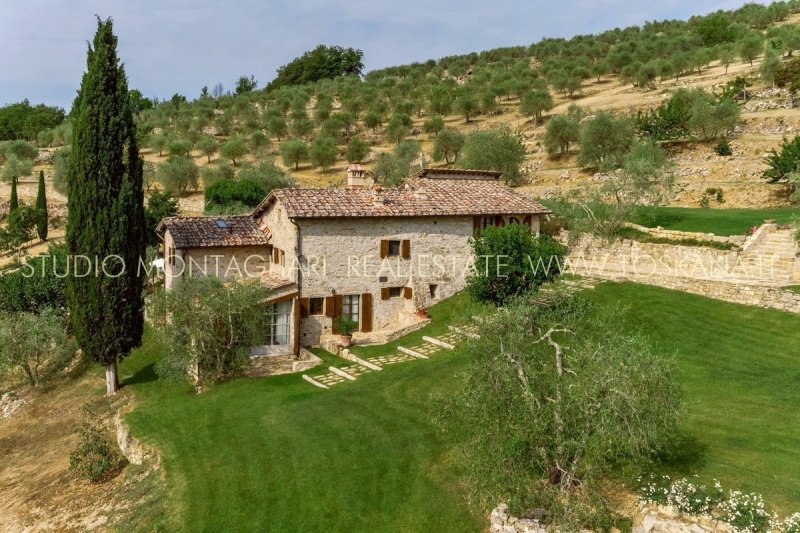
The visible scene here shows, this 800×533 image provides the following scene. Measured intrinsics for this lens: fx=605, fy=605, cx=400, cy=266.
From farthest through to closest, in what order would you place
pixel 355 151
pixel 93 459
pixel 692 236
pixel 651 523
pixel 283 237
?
pixel 355 151, pixel 692 236, pixel 283 237, pixel 93 459, pixel 651 523

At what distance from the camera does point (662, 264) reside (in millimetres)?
26906

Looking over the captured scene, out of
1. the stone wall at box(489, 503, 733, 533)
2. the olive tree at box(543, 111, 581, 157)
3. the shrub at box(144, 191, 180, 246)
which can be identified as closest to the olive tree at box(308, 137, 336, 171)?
the olive tree at box(543, 111, 581, 157)

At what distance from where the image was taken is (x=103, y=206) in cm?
2272

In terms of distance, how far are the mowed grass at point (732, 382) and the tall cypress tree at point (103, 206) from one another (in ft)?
60.1

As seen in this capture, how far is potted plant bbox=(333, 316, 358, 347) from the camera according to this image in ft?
78.6

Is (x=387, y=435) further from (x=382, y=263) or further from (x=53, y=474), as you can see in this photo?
(x=382, y=263)

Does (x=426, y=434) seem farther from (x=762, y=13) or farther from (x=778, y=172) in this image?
(x=762, y=13)

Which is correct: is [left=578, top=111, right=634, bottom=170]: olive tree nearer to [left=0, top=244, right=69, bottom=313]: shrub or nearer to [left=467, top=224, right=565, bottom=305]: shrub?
[left=467, top=224, right=565, bottom=305]: shrub

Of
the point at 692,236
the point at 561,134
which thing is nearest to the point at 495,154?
the point at 561,134

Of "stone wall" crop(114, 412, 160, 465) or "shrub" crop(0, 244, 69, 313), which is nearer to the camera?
"stone wall" crop(114, 412, 160, 465)

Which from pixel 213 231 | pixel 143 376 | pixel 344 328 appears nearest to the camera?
pixel 344 328

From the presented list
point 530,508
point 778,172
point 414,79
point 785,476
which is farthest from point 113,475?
point 414,79

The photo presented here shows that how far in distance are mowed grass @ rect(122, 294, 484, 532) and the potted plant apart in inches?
141

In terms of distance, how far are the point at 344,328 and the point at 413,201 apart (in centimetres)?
659
